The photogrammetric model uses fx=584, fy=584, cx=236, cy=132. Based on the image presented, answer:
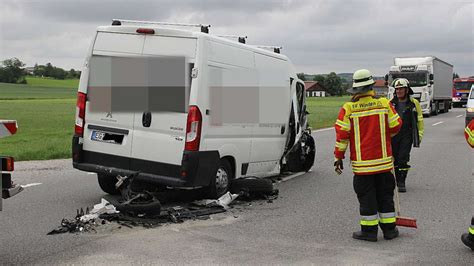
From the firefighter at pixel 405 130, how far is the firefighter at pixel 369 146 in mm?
3349

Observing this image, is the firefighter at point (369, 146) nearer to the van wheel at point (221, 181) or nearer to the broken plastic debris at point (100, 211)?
the van wheel at point (221, 181)

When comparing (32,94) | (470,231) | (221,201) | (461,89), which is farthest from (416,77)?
(32,94)

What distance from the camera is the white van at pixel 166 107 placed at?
7168 mm

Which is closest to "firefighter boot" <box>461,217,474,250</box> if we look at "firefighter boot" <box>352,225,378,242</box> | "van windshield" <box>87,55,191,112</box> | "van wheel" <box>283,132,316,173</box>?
"firefighter boot" <box>352,225,378,242</box>

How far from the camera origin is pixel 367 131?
6105 mm

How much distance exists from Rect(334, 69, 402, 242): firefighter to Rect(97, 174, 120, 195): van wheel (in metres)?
3.69

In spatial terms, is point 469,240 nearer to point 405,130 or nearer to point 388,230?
point 388,230

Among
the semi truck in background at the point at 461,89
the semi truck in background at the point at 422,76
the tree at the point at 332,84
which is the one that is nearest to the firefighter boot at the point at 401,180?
the semi truck in background at the point at 422,76

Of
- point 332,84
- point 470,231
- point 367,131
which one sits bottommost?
point 470,231

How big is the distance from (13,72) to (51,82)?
7086 millimetres

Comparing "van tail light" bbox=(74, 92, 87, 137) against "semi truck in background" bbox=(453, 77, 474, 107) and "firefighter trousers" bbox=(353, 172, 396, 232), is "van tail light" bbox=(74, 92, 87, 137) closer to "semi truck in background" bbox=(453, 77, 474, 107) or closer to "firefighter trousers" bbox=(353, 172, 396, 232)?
"firefighter trousers" bbox=(353, 172, 396, 232)

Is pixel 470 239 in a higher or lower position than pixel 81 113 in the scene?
lower

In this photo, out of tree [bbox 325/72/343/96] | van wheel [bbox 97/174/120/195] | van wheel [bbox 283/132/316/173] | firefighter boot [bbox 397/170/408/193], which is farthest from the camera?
tree [bbox 325/72/343/96]

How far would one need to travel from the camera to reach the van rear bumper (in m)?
7.14
